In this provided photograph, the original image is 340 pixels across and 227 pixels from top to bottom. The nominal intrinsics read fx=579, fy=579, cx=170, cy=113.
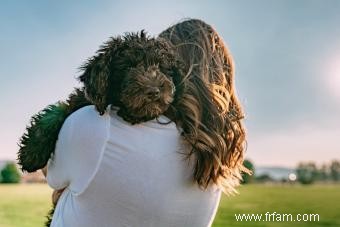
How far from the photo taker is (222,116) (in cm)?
160

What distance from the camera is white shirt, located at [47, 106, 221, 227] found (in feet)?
4.89

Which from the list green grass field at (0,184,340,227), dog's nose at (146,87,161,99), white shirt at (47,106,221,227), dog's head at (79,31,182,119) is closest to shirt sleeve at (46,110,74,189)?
white shirt at (47,106,221,227)

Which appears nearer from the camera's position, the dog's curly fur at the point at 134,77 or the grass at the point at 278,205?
the dog's curly fur at the point at 134,77

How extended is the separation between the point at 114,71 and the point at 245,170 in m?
0.55

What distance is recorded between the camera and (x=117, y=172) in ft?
4.92

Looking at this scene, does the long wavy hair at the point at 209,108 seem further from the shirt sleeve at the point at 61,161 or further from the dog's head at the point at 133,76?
the shirt sleeve at the point at 61,161

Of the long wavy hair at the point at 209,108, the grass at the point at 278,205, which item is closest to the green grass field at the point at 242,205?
the grass at the point at 278,205

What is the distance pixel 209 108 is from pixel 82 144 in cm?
36

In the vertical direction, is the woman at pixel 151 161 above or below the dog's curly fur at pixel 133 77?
below

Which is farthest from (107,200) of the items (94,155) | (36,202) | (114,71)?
(36,202)

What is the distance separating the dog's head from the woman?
0.14 ft

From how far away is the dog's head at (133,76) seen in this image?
1.48 metres

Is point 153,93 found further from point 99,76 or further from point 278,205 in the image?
point 278,205

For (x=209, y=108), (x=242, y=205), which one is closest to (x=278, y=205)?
(x=242, y=205)
